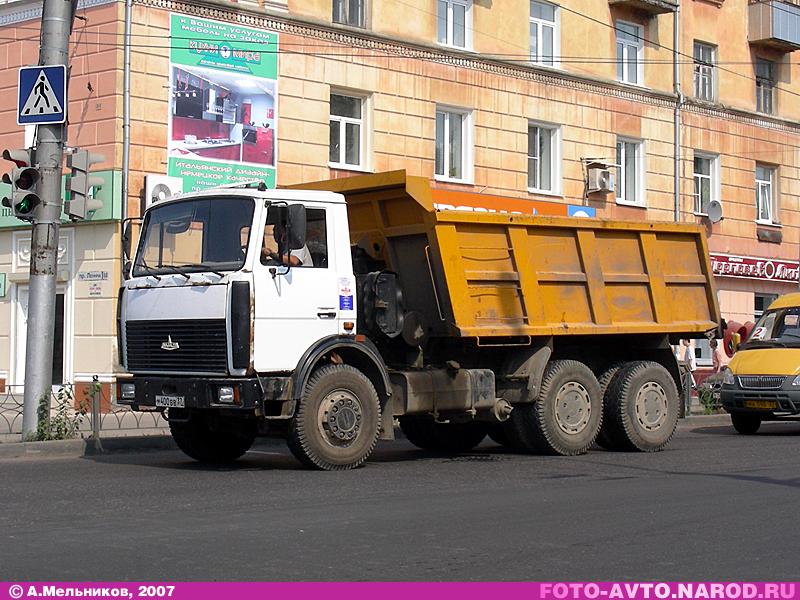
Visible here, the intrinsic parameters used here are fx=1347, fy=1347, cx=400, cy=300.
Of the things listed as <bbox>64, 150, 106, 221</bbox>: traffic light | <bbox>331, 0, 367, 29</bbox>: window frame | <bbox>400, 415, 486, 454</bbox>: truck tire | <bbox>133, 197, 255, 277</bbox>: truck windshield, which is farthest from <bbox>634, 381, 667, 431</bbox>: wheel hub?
<bbox>331, 0, 367, 29</bbox>: window frame

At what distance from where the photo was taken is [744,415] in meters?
19.7

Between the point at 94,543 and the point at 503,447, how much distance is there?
8842 mm

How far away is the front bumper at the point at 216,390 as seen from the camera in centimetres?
1249

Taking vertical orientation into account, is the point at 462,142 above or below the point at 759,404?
above

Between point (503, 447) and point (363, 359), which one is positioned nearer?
point (363, 359)

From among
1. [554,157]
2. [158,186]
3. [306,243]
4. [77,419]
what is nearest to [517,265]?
[306,243]

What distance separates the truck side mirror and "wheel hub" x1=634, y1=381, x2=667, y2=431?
16.7ft

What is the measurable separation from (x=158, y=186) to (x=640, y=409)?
10133 mm

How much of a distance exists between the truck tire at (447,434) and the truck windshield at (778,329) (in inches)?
230

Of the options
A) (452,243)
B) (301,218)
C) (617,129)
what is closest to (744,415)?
(452,243)

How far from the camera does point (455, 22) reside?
27922 mm

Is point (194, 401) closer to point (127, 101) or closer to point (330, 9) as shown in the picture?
point (127, 101)

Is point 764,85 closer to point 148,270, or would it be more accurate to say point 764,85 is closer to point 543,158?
point 543,158

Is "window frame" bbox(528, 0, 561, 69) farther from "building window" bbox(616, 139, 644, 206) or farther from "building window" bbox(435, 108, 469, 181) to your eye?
"building window" bbox(616, 139, 644, 206)
